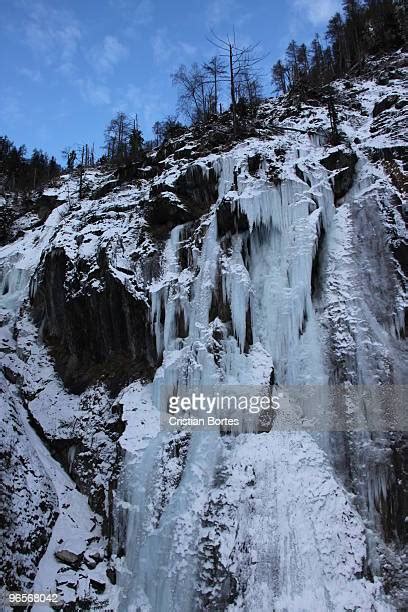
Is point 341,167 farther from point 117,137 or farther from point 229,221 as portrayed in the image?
point 117,137

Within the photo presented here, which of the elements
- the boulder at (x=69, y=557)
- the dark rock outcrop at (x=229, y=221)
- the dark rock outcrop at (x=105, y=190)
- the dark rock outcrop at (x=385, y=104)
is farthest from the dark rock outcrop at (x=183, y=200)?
the boulder at (x=69, y=557)

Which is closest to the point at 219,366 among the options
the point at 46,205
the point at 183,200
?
the point at 183,200

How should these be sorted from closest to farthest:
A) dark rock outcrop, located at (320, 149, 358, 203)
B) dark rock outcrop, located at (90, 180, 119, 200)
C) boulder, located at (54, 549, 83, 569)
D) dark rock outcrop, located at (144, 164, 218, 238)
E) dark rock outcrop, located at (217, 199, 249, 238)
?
boulder, located at (54, 549, 83, 569)
dark rock outcrop, located at (217, 199, 249, 238)
dark rock outcrop, located at (320, 149, 358, 203)
dark rock outcrop, located at (144, 164, 218, 238)
dark rock outcrop, located at (90, 180, 119, 200)

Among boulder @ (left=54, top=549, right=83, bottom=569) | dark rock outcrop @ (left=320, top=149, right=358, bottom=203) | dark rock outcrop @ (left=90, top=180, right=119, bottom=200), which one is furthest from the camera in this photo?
dark rock outcrop @ (left=90, top=180, right=119, bottom=200)

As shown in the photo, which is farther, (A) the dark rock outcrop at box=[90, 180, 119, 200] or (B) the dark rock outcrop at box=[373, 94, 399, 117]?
(A) the dark rock outcrop at box=[90, 180, 119, 200]

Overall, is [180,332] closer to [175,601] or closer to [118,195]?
[175,601]

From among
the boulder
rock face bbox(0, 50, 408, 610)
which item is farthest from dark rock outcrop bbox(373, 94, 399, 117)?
the boulder

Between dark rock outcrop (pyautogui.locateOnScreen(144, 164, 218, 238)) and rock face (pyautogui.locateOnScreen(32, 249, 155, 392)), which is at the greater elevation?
dark rock outcrop (pyautogui.locateOnScreen(144, 164, 218, 238))

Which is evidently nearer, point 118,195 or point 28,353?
point 28,353

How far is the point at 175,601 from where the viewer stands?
894 cm

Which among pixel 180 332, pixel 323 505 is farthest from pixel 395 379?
pixel 180 332

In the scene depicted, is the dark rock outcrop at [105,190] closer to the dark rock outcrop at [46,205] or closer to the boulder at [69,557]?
the dark rock outcrop at [46,205]

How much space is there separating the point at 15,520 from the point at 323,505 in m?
6.66

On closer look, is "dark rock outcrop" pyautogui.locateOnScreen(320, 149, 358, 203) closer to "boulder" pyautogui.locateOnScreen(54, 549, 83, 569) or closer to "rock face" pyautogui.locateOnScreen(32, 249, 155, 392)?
"rock face" pyautogui.locateOnScreen(32, 249, 155, 392)
